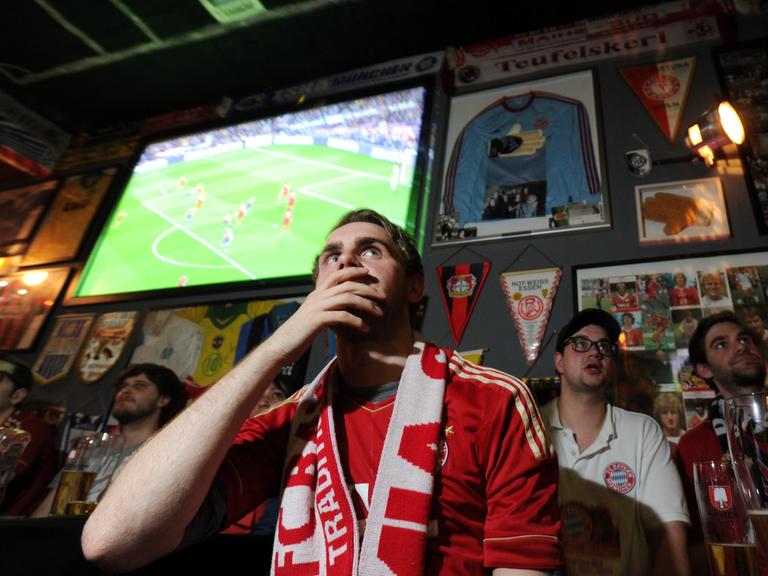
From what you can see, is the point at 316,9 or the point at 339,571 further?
the point at 316,9

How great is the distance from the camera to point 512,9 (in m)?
3.11

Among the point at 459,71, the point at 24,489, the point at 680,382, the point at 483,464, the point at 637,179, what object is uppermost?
the point at 459,71

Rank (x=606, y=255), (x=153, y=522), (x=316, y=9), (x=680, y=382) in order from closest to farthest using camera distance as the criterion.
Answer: (x=153, y=522) < (x=680, y=382) < (x=606, y=255) < (x=316, y=9)

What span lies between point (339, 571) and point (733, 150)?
95.8 inches

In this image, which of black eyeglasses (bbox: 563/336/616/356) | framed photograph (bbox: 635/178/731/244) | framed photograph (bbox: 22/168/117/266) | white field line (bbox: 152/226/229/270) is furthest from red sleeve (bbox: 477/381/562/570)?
framed photograph (bbox: 22/168/117/266)

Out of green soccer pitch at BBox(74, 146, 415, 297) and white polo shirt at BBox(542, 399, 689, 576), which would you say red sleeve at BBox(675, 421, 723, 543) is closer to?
white polo shirt at BBox(542, 399, 689, 576)

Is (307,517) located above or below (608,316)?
below

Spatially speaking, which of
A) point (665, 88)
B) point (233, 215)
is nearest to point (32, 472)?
point (233, 215)

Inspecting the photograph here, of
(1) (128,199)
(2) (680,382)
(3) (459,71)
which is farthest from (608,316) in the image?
(1) (128,199)

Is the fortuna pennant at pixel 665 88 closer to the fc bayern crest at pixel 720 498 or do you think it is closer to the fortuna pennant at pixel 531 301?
the fortuna pennant at pixel 531 301

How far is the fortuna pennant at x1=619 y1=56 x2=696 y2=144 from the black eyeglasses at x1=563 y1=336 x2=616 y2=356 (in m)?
1.21

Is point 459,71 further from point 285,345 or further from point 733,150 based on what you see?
point 285,345

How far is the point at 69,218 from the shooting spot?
3.78m

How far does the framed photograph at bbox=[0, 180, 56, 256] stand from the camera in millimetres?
3826
